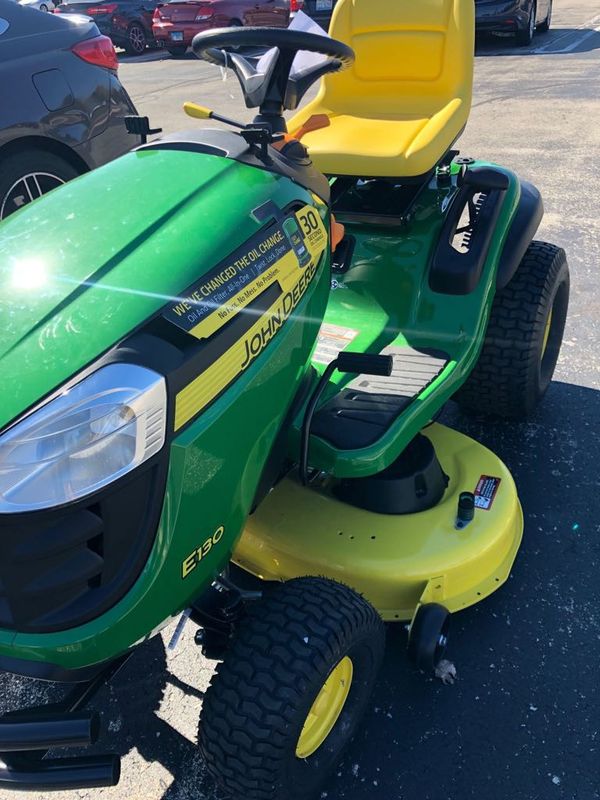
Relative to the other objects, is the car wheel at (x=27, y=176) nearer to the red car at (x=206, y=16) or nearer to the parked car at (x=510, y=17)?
the parked car at (x=510, y=17)

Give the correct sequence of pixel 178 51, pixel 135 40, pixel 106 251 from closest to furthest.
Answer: pixel 106 251
pixel 178 51
pixel 135 40

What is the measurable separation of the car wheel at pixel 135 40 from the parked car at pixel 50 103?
9.67m

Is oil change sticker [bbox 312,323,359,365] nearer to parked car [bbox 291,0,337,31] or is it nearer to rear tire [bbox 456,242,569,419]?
rear tire [bbox 456,242,569,419]

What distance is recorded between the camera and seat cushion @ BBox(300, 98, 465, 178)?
2.18 meters

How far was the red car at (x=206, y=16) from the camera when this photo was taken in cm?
1105

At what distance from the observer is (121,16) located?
11992mm

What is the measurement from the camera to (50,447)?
1.08 meters

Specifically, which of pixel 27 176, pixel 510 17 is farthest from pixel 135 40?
pixel 27 176

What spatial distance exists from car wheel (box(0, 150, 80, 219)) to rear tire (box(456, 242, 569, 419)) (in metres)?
2.26

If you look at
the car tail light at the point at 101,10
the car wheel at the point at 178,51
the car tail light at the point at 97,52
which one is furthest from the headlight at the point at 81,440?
the car tail light at the point at 101,10

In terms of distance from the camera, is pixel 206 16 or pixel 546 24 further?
pixel 206 16

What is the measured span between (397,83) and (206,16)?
9.74 meters

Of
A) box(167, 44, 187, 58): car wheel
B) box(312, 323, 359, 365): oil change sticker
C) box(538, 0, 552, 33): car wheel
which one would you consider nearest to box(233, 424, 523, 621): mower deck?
box(312, 323, 359, 365): oil change sticker

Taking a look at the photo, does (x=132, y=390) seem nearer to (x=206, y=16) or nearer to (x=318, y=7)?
(x=318, y=7)
